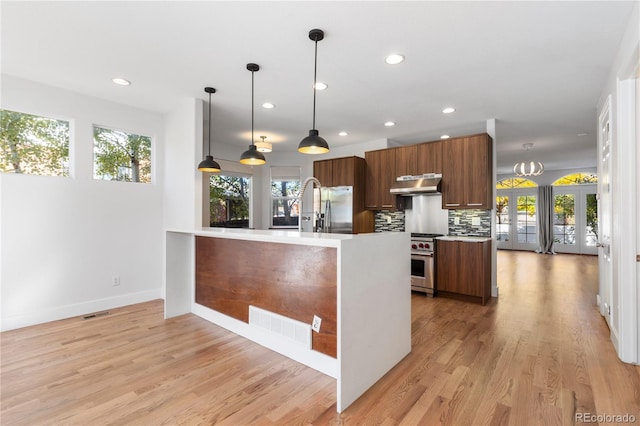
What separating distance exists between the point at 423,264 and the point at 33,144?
532 centimetres

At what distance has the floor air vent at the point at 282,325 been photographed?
2506 millimetres

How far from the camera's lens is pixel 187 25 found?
7.74 feet

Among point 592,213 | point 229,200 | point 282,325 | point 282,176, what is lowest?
point 282,325

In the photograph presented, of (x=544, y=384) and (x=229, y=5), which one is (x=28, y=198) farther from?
(x=544, y=384)

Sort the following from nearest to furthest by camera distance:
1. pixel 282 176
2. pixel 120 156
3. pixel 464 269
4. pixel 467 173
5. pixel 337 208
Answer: pixel 120 156, pixel 464 269, pixel 467 173, pixel 337 208, pixel 282 176

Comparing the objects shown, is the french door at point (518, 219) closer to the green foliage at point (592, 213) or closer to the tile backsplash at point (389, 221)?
the green foliage at point (592, 213)

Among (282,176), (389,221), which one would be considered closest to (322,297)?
(389,221)

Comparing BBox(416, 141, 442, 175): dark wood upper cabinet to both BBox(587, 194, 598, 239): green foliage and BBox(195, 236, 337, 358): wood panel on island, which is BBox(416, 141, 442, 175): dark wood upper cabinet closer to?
BBox(195, 236, 337, 358): wood panel on island

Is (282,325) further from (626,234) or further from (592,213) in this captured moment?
(592,213)

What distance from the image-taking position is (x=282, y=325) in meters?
2.68

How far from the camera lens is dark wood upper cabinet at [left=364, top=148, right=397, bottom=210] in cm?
553

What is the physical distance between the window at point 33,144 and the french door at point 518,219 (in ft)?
36.7

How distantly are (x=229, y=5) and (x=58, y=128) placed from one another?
3.01 m


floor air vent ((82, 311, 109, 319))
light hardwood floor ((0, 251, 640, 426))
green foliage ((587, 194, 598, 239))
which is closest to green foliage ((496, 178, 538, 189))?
green foliage ((587, 194, 598, 239))
